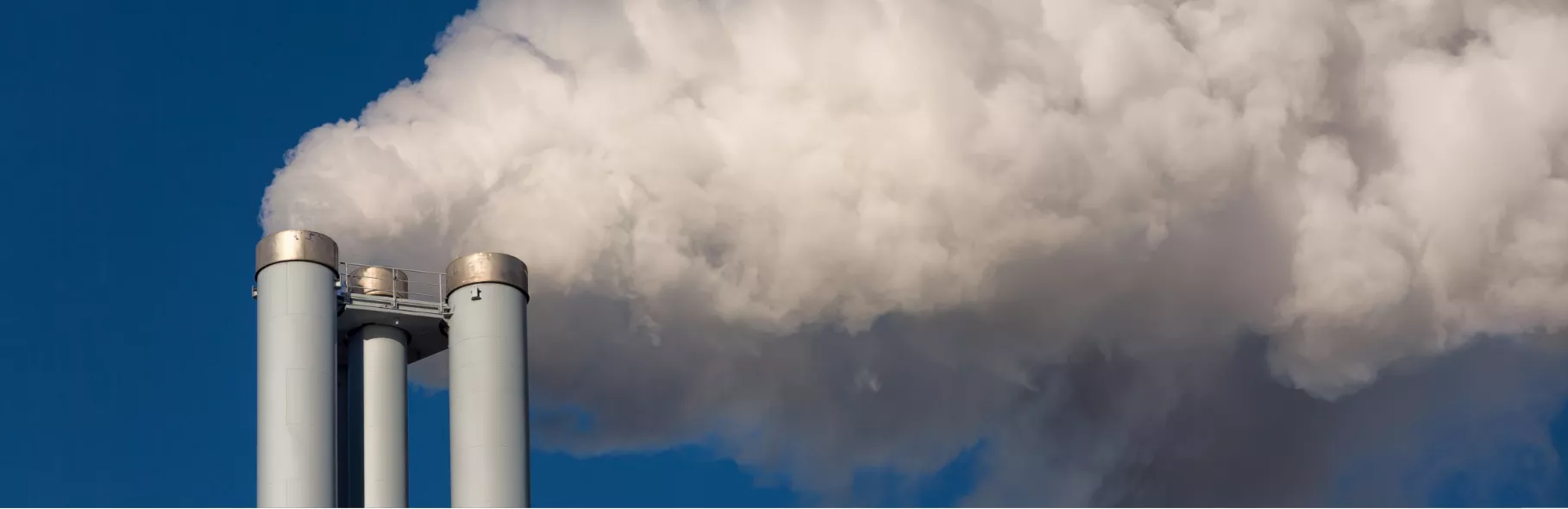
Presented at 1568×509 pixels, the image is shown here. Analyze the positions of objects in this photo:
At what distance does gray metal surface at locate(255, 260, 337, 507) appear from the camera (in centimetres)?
6675

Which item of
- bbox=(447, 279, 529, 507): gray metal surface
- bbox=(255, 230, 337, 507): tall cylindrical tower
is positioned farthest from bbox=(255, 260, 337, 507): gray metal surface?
bbox=(447, 279, 529, 507): gray metal surface

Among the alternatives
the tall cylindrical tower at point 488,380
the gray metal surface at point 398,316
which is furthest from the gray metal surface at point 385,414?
the tall cylindrical tower at point 488,380

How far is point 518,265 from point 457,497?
25.6 ft

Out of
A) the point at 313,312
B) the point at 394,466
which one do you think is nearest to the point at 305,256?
the point at 313,312

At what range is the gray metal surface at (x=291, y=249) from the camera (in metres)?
69.4

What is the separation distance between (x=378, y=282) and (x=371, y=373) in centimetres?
283

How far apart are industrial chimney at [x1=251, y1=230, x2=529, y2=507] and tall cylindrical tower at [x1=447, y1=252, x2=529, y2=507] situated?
0.11ft

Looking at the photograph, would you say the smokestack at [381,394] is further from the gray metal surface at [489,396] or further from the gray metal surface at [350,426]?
the gray metal surface at [489,396]

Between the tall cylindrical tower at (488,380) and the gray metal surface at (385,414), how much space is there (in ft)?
6.04

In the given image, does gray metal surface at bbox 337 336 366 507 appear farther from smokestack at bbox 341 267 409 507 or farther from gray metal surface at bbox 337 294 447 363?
gray metal surface at bbox 337 294 447 363

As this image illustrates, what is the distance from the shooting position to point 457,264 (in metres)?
72.6

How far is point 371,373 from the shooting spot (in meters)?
72.2

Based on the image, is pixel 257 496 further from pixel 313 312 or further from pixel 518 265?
pixel 518 265

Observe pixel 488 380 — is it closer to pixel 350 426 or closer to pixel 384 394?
pixel 384 394
